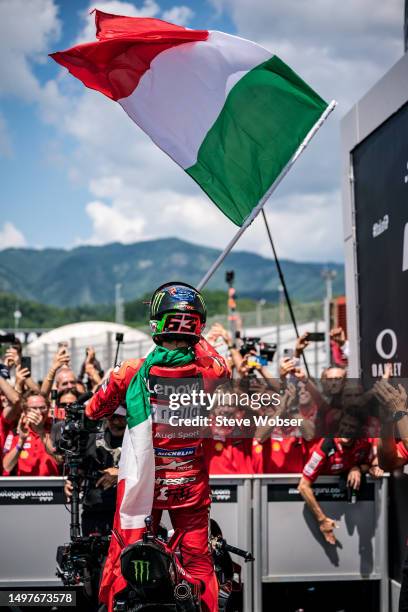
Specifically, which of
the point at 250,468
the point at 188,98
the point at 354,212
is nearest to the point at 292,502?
the point at 250,468

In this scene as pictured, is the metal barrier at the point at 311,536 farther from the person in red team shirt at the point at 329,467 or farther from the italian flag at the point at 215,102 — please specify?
the italian flag at the point at 215,102

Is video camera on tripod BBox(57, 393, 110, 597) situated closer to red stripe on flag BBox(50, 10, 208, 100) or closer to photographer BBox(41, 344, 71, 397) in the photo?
photographer BBox(41, 344, 71, 397)

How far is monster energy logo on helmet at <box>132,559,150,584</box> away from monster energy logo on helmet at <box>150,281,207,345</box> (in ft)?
4.11

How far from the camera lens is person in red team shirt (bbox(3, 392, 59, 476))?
6.80m

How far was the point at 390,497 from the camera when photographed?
652 cm

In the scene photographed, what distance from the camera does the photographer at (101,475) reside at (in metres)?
5.28

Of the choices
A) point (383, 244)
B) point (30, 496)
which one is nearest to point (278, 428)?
point (383, 244)

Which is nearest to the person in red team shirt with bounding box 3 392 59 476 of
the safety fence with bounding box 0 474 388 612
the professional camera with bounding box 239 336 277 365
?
the safety fence with bounding box 0 474 388 612

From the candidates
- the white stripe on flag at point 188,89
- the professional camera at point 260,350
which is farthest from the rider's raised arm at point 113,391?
the professional camera at point 260,350

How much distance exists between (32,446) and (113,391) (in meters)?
2.63

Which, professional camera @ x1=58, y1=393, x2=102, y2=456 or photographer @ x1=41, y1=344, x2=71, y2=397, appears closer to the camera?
professional camera @ x1=58, y1=393, x2=102, y2=456

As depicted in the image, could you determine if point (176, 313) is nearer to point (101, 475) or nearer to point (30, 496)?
point (101, 475)

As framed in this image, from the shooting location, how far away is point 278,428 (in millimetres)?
5652

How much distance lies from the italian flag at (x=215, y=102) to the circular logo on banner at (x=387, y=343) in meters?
1.47
